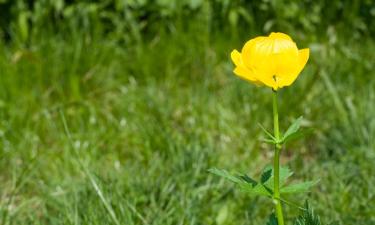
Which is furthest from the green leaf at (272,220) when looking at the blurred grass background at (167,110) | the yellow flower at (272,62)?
the blurred grass background at (167,110)

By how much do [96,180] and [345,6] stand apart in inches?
73.4

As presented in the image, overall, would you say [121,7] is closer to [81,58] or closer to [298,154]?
[81,58]

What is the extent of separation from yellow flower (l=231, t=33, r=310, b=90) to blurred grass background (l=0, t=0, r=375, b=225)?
70 centimetres

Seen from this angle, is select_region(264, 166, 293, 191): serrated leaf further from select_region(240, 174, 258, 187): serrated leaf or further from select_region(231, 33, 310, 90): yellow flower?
select_region(231, 33, 310, 90): yellow flower

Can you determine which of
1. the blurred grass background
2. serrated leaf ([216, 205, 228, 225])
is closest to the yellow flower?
the blurred grass background

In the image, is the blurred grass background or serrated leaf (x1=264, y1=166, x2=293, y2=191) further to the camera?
the blurred grass background

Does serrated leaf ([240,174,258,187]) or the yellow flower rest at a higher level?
the yellow flower

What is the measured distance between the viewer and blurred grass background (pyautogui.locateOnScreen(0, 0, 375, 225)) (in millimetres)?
2109

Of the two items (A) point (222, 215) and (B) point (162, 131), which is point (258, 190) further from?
(B) point (162, 131)

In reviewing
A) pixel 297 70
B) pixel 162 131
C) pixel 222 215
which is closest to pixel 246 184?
pixel 297 70

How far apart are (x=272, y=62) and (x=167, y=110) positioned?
1.57 metres

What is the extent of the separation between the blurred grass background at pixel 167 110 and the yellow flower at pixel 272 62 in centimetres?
70

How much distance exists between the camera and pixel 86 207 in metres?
2.01

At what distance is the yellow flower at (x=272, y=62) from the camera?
126 centimetres
